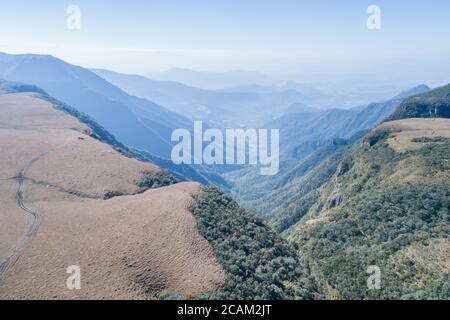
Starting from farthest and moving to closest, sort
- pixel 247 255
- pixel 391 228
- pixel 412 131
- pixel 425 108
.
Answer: pixel 425 108 < pixel 412 131 < pixel 391 228 < pixel 247 255

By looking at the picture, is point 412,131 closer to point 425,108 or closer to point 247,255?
point 425,108

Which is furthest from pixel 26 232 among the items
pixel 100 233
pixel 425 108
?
pixel 425 108

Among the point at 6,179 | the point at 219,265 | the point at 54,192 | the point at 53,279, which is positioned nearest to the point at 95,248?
the point at 53,279

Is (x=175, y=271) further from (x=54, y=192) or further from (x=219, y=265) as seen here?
(x=54, y=192)

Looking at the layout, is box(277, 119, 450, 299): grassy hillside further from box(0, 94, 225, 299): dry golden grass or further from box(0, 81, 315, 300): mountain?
box(0, 94, 225, 299): dry golden grass

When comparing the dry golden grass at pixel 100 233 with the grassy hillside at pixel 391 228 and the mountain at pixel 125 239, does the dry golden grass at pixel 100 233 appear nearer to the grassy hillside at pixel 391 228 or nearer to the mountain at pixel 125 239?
the mountain at pixel 125 239

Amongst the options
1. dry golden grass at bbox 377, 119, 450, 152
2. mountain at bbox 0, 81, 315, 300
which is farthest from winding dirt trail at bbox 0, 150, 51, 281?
dry golden grass at bbox 377, 119, 450, 152
